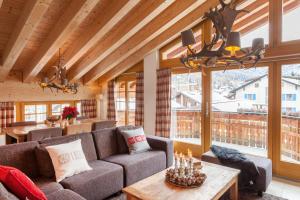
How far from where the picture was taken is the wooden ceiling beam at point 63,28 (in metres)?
3.29

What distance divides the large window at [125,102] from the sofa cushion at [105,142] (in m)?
2.86

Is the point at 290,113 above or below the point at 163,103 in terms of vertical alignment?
below

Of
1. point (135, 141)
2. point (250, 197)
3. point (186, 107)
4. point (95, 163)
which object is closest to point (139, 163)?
point (135, 141)

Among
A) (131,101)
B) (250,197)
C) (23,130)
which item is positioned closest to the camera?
(250,197)

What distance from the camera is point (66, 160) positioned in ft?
8.38

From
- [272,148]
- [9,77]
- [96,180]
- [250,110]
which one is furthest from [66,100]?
[272,148]

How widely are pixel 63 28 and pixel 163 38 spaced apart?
2.06m

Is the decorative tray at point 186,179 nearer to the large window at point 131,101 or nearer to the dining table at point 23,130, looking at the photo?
the dining table at point 23,130

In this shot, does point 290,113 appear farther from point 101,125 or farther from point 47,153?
point 47,153

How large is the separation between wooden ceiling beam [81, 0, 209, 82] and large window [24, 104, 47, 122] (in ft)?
6.95

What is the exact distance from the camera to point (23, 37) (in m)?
3.60

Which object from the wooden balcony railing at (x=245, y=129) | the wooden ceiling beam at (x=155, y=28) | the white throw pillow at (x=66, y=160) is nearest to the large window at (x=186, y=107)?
the wooden balcony railing at (x=245, y=129)

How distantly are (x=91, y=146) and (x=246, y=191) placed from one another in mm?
2372

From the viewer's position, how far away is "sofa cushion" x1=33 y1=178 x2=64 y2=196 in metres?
2.18
